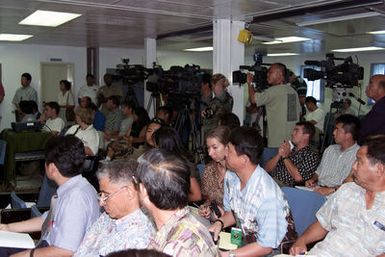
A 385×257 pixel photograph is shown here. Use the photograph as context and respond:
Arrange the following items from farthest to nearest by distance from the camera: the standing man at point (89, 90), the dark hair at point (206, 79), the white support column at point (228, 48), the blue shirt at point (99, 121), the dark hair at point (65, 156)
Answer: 1. the standing man at point (89, 90)
2. the blue shirt at point (99, 121)
3. the dark hair at point (206, 79)
4. the white support column at point (228, 48)
5. the dark hair at point (65, 156)

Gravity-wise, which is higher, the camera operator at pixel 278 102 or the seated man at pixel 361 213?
the camera operator at pixel 278 102

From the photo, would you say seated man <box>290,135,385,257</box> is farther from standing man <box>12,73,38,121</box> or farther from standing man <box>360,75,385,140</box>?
standing man <box>12,73,38,121</box>

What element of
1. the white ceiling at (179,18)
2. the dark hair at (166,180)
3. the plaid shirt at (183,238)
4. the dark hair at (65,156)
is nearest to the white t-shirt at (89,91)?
the white ceiling at (179,18)

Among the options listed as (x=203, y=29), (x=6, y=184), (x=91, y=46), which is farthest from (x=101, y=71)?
(x=6, y=184)

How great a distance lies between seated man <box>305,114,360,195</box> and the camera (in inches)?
141

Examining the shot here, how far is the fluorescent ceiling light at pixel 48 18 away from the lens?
5.35 meters

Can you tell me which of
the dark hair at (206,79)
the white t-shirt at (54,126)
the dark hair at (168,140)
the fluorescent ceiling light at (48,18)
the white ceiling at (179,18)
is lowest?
the white t-shirt at (54,126)

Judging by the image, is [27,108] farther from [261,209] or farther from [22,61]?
[261,209]

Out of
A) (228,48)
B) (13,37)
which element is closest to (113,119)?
(228,48)

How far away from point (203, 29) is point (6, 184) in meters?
3.49

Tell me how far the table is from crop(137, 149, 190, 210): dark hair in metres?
4.33

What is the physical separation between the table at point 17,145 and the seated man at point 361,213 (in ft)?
14.2

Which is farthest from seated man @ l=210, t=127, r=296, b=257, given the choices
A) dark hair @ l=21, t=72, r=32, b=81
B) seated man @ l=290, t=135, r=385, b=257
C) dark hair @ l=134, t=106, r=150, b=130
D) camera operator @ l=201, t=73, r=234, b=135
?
dark hair @ l=21, t=72, r=32, b=81

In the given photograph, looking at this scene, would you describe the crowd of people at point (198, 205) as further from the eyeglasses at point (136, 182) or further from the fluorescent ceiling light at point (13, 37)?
the fluorescent ceiling light at point (13, 37)
